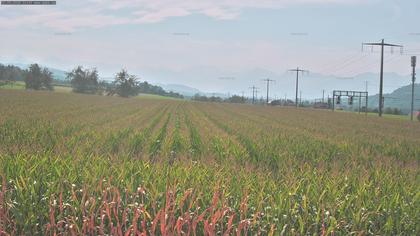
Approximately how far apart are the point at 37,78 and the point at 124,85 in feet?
126

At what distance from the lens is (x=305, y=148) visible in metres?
17.7

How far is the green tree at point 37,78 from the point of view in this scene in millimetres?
165125

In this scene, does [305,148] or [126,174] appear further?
[305,148]

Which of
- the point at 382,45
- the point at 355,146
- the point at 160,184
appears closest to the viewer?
the point at 160,184

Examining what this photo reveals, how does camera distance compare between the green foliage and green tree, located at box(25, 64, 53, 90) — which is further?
the green foliage

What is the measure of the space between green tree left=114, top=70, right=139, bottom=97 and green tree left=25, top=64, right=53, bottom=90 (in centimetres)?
2983

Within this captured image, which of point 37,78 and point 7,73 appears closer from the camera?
point 37,78

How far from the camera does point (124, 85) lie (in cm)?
19638

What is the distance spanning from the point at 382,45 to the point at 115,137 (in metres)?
64.1

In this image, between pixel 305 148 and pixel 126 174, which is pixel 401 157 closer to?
pixel 305 148

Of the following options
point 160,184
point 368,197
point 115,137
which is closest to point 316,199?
point 368,197

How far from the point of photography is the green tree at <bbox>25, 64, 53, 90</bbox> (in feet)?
542

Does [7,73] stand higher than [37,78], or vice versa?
[7,73]

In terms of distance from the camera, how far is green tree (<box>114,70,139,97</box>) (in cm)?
19638
